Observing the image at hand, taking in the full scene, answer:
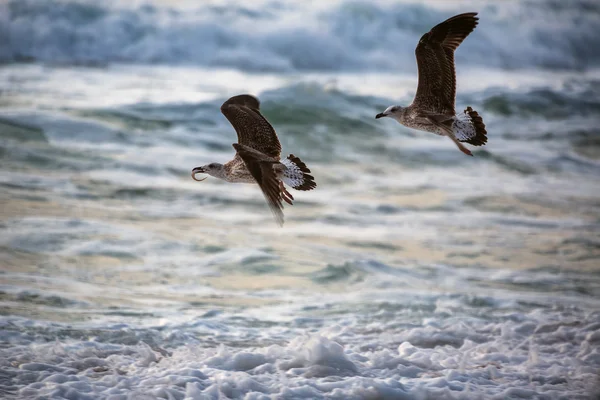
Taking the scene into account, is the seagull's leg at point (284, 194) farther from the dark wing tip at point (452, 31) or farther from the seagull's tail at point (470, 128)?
the dark wing tip at point (452, 31)

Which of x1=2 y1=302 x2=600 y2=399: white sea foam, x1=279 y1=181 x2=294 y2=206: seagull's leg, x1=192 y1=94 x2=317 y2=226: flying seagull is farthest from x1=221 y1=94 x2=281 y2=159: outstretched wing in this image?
x1=2 y1=302 x2=600 y2=399: white sea foam

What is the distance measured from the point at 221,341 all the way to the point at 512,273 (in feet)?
13.5

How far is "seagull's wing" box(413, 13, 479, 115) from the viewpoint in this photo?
4453 mm

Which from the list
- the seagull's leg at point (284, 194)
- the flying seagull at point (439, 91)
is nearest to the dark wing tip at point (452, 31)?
the flying seagull at point (439, 91)

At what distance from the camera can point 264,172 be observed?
399cm

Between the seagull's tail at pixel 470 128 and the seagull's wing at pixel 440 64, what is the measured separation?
14 centimetres

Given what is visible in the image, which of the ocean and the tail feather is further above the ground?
the tail feather

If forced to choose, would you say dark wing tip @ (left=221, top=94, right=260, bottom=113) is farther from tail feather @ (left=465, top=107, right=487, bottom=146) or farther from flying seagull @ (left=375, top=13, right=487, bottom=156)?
tail feather @ (left=465, top=107, right=487, bottom=146)

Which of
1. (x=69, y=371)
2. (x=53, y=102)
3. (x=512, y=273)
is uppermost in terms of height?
(x=53, y=102)

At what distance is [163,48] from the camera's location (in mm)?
26516

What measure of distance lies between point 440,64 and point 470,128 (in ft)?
1.75

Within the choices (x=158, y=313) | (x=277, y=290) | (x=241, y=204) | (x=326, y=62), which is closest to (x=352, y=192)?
(x=241, y=204)

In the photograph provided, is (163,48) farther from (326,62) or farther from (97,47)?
(326,62)

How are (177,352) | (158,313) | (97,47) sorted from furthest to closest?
(97,47)
(158,313)
(177,352)
